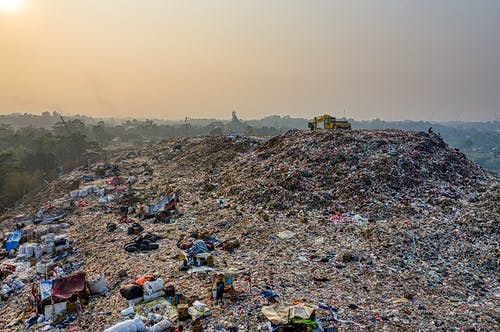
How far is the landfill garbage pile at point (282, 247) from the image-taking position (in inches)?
197

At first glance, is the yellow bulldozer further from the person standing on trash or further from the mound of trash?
the person standing on trash

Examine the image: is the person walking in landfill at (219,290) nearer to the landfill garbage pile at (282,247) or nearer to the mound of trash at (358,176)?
the landfill garbage pile at (282,247)

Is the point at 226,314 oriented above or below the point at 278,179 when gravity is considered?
below

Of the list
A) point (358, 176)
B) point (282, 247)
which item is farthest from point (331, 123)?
point (282, 247)

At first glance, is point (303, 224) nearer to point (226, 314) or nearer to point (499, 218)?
point (226, 314)

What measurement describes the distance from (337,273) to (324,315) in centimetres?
165

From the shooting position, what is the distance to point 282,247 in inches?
288

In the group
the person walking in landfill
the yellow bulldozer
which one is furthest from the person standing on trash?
the yellow bulldozer

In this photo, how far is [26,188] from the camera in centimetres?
2025

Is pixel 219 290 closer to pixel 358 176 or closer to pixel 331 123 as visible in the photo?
pixel 358 176

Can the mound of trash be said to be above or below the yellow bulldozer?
below

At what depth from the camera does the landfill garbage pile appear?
16.4ft

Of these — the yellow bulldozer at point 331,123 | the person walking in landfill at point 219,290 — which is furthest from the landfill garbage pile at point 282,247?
the yellow bulldozer at point 331,123

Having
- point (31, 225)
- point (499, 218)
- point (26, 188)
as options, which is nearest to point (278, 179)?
point (499, 218)
